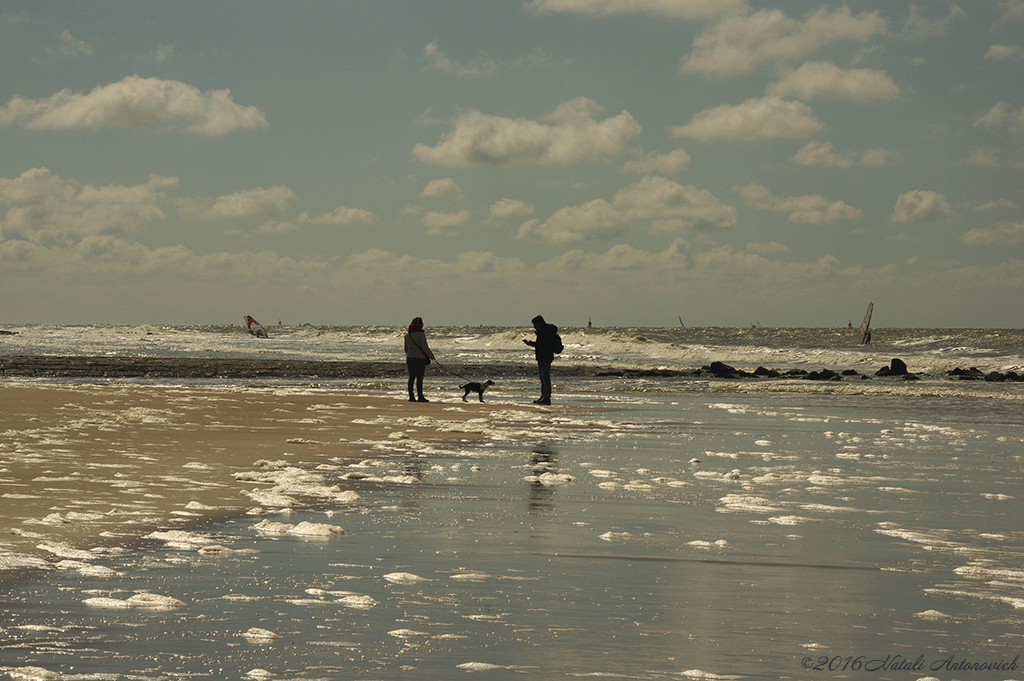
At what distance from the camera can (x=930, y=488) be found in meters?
10.1

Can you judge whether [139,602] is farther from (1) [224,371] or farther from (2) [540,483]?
(1) [224,371]

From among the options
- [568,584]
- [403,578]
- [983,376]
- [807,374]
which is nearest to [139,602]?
[403,578]

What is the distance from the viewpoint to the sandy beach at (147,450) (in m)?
7.45

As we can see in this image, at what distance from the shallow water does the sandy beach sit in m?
0.69

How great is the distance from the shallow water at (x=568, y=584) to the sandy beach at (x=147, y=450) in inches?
27.0

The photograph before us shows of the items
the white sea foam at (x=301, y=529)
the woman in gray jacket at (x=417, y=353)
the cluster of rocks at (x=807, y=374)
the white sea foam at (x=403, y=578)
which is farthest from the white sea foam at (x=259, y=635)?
the cluster of rocks at (x=807, y=374)

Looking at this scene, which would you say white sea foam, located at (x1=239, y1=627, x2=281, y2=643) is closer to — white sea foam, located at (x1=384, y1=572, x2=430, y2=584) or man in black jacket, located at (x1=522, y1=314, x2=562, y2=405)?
white sea foam, located at (x1=384, y1=572, x2=430, y2=584)

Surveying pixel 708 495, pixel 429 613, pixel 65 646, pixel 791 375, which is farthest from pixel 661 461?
pixel 791 375

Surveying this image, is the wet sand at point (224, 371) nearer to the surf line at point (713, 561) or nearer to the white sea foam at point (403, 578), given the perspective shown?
the surf line at point (713, 561)

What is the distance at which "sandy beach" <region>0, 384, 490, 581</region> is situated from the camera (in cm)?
745

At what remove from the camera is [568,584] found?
19.2 ft

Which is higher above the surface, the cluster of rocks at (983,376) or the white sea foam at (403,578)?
the white sea foam at (403,578)

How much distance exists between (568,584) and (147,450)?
807 cm

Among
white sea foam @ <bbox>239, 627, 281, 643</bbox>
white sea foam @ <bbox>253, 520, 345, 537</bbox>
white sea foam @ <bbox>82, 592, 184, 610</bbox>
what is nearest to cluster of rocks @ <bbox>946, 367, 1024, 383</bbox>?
white sea foam @ <bbox>253, 520, 345, 537</bbox>
